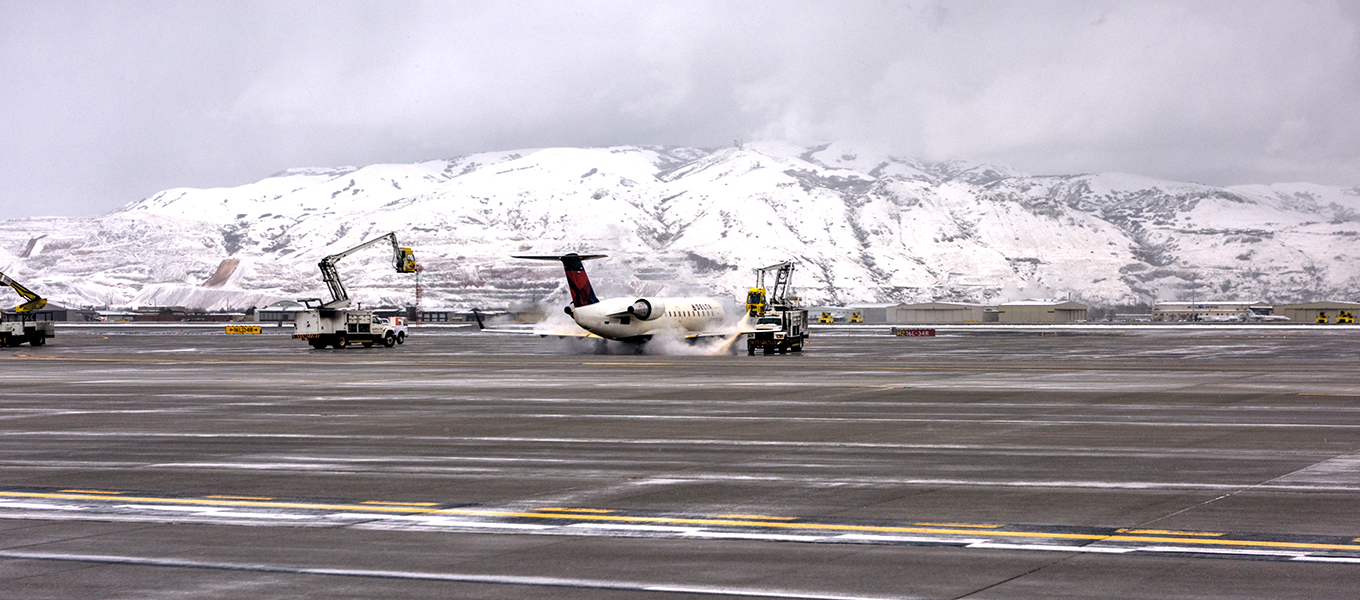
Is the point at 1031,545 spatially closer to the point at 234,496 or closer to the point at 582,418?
the point at 234,496

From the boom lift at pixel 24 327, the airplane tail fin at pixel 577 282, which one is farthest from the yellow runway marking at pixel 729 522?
the boom lift at pixel 24 327

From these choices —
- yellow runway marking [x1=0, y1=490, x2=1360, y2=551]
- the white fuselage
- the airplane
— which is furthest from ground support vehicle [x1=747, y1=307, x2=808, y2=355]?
yellow runway marking [x1=0, y1=490, x2=1360, y2=551]

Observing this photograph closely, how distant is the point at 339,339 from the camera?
7450 centimetres

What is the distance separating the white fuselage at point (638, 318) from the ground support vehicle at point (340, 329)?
1896 centimetres

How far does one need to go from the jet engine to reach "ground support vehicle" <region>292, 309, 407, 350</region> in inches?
877

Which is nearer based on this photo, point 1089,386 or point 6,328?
point 1089,386

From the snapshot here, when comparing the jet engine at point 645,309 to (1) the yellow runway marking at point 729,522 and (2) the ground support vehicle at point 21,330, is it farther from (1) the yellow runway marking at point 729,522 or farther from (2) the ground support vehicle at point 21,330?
(1) the yellow runway marking at point 729,522

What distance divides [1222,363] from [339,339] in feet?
171

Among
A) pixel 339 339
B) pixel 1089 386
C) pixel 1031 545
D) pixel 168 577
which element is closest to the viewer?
pixel 168 577

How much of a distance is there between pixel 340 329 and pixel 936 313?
124 m

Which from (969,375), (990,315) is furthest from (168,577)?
(990,315)

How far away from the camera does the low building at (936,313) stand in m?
181

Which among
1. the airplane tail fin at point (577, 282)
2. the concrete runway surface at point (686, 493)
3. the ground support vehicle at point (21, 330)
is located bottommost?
the concrete runway surface at point (686, 493)

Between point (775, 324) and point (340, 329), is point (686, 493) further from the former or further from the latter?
point (340, 329)
